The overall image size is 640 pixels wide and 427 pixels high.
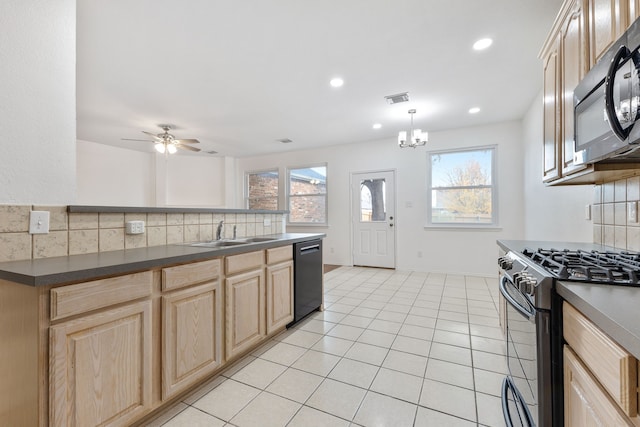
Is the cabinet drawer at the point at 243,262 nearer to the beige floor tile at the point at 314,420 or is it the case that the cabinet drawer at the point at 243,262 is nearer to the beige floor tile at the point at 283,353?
the beige floor tile at the point at 283,353

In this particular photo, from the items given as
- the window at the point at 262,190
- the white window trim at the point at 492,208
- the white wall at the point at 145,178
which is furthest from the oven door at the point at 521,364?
the white wall at the point at 145,178

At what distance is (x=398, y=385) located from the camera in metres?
1.77

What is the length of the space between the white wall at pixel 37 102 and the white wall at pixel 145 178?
200 inches

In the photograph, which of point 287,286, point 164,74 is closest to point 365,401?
point 287,286

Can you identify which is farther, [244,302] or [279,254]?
[279,254]

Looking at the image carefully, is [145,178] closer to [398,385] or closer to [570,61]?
[398,385]

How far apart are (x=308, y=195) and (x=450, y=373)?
16.0 feet

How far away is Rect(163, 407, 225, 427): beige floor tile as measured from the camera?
1442 mm

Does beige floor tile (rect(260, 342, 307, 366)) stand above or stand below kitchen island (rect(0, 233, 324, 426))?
below

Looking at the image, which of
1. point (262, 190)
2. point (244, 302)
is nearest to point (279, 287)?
point (244, 302)

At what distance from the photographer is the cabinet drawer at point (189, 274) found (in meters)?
1.49

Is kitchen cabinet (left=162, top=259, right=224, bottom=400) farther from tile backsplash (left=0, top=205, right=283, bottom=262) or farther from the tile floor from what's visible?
tile backsplash (left=0, top=205, right=283, bottom=262)

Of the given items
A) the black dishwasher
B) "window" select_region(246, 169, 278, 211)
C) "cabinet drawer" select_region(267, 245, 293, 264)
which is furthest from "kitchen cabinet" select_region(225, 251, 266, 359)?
"window" select_region(246, 169, 278, 211)

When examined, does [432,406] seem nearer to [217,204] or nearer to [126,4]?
[126,4]
